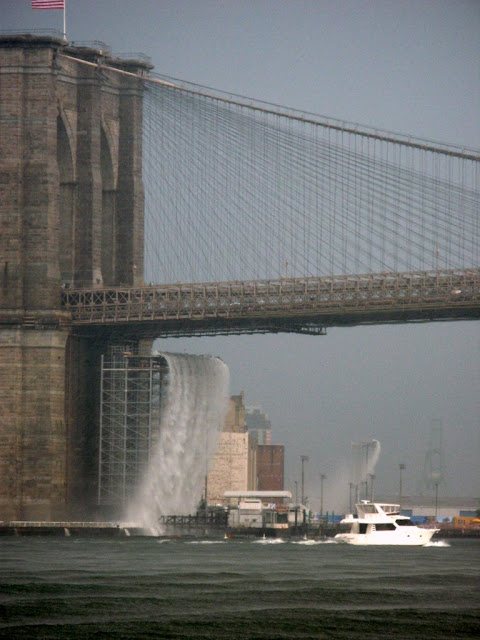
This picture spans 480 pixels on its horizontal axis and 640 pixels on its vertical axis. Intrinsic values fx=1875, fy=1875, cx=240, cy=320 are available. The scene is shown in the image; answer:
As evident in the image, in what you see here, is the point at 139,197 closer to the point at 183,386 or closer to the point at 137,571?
the point at 183,386

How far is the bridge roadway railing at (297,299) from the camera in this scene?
131m

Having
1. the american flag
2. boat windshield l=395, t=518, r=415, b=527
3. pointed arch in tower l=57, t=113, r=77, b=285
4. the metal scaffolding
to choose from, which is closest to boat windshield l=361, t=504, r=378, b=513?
boat windshield l=395, t=518, r=415, b=527

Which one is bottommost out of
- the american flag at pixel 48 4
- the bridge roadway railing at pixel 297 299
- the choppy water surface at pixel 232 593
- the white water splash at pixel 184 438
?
the choppy water surface at pixel 232 593

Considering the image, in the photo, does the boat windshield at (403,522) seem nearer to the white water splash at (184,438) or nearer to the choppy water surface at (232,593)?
the choppy water surface at (232,593)

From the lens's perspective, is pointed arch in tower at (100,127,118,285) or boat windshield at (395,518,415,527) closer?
boat windshield at (395,518,415,527)

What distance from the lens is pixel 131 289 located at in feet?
464

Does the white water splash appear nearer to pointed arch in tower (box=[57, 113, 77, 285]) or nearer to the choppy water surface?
pointed arch in tower (box=[57, 113, 77, 285])

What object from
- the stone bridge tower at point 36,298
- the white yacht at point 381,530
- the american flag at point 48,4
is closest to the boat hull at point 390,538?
the white yacht at point 381,530

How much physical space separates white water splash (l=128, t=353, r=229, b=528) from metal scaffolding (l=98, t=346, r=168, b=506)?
80 centimetres

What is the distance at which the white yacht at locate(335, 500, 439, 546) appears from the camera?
13362cm

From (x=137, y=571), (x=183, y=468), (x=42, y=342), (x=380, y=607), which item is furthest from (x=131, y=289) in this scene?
(x=380, y=607)

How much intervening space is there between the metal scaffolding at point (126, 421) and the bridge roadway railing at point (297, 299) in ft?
15.3

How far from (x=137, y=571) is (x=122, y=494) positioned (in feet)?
137

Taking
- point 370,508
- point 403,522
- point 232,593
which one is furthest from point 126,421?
point 232,593
